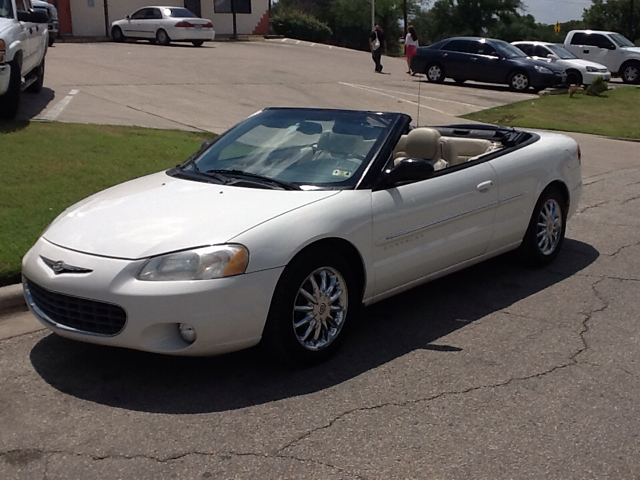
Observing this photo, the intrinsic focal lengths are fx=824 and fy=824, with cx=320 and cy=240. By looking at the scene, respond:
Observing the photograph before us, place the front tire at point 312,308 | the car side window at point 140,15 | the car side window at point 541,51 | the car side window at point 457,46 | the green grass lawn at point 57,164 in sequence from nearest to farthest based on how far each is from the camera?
the front tire at point 312,308 → the green grass lawn at point 57,164 → the car side window at point 457,46 → the car side window at point 541,51 → the car side window at point 140,15

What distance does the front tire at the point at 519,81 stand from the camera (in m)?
24.7

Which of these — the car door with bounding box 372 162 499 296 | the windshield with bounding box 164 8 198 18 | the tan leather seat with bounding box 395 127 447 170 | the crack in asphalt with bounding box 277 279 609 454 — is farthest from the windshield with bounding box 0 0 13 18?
the windshield with bounding box 164 8 198 18

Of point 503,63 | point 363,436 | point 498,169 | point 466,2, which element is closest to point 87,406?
point 363,436

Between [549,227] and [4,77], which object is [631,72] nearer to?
[4,77]

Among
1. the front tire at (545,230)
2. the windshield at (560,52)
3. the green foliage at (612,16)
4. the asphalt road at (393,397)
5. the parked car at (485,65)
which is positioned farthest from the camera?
the green foliage at (612,16)

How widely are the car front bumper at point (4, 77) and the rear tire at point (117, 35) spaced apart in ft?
78.2

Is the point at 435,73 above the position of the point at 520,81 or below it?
above

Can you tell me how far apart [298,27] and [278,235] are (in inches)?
1735

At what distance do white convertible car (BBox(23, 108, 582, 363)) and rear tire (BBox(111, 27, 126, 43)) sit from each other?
29.1 metres

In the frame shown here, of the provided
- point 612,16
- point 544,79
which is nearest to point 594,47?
point 544,79

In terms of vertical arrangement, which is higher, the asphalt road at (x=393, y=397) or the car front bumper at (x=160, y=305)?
the car front bumper at (x=160, y=305)

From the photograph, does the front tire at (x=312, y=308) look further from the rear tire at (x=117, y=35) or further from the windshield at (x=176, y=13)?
the rear tire at (x=117, y=35)

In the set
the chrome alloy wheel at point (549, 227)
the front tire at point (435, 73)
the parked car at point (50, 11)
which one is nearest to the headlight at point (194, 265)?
the chrome alloy wheel at point (549, 227)

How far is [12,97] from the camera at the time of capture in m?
10.7
